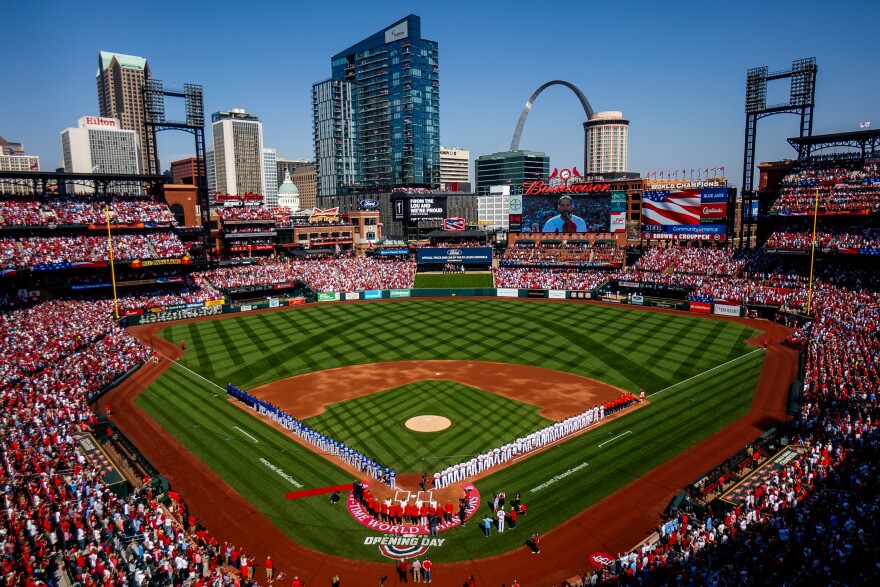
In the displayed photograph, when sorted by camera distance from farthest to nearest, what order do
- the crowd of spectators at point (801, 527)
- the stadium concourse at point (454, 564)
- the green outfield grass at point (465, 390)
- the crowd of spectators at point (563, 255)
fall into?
the crowd of spectators at point (563, 255) → the green outfield grass at point (465, 390) → the stadium concourse at point (454, 564) → the crowd of spectators at point (801, 527)

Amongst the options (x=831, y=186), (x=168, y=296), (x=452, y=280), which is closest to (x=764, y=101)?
(x=831, y=186)

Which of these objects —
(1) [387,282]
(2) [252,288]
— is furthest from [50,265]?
(1) [387,282]

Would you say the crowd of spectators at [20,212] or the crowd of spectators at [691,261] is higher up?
the crowd of spectators at [20,212]

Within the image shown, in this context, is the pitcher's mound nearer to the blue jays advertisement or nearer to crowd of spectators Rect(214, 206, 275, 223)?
the blue jays advertisement

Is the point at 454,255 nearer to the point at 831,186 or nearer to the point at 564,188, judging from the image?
the point at 564,188

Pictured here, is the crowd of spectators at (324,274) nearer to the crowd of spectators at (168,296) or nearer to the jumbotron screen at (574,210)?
the crowd of spectators at (168,296)

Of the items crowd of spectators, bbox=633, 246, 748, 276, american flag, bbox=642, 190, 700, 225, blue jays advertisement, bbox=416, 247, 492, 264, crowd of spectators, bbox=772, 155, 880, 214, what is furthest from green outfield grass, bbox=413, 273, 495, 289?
crowd of spectators, bbox=772, 155, 880, 214

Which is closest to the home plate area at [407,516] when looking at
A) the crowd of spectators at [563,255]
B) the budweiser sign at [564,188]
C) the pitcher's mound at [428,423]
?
the pitcher's mound at [428,423]

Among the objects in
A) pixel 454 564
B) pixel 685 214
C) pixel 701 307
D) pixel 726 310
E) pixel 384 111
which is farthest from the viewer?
pixel 384 111
